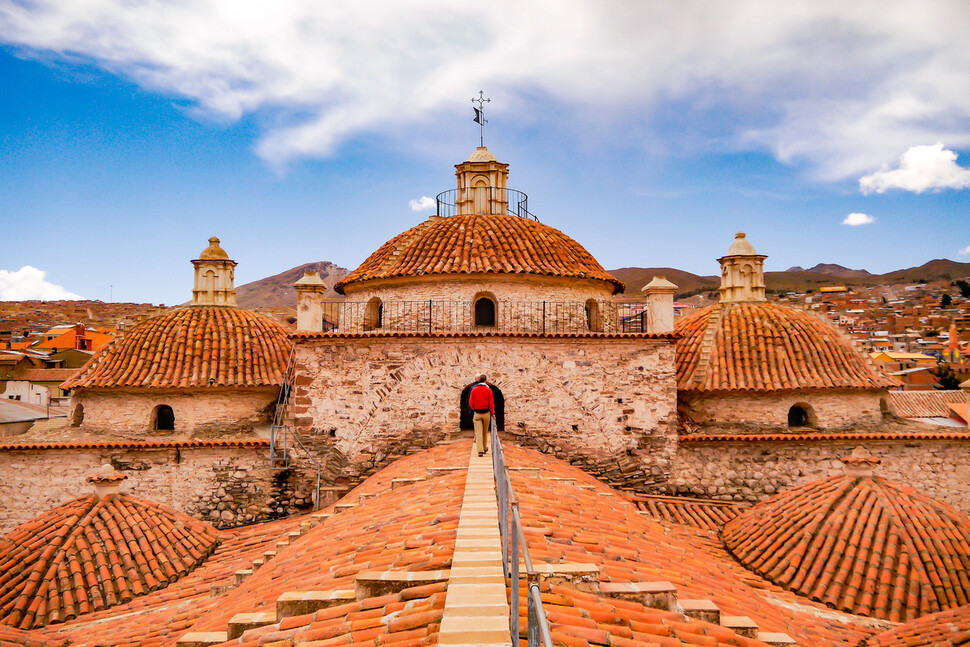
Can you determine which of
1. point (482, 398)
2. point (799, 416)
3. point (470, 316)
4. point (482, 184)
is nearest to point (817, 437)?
point (799, 416)

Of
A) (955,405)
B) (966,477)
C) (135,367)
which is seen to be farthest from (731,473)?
(955,405)

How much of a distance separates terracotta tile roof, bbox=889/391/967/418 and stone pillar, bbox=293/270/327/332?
28.7 m

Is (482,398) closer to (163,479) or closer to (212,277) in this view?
(163,479)

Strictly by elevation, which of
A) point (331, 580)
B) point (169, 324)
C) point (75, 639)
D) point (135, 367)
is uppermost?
point (169, 324)

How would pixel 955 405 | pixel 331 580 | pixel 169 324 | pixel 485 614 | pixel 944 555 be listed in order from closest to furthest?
pixel 485 614 → pixel 331 580 → pixel 944 555 → pixel 169 324 → pixel 955 405

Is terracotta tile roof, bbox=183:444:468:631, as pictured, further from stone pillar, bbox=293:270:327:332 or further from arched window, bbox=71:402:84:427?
arched window, bbox=71:402:84:427

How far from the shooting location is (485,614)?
147 inches

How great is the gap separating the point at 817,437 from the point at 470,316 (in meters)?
8.17

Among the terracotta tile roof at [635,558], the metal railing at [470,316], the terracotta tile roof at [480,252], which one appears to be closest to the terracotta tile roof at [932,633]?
the terracotta tile roof at [635,558]

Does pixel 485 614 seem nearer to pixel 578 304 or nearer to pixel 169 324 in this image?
pixel 578 304

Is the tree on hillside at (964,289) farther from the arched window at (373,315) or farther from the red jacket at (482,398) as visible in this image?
the red jacket at (482,398)

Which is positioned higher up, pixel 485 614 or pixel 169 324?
pixel 169 324

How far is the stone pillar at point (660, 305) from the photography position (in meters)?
12.9

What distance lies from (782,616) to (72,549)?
32.6 feet
